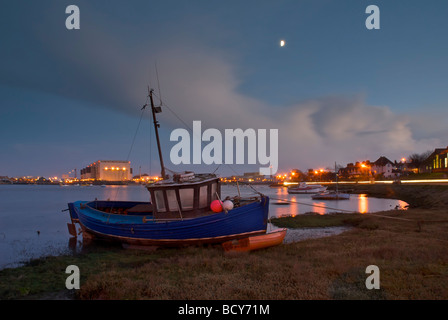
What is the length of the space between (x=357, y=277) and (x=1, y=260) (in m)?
18.8

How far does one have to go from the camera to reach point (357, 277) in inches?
314

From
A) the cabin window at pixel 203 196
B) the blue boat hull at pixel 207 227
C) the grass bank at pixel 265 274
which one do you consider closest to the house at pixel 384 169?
the grass bank at pixel 265 274

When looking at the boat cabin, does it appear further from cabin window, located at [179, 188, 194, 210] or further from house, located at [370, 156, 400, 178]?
house, located at [370, 156, 400, 178]

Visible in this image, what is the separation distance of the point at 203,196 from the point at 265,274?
22.6 feet

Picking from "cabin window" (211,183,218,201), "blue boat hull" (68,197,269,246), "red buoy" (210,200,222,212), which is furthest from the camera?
"cabin window" (211,183,218,201)

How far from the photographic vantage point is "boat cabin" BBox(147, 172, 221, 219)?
1451 centimetres

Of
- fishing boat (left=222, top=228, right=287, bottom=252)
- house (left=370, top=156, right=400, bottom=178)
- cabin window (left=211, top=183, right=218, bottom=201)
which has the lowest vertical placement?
fishing boat (left=222, top=228, right=287, bottom=252)

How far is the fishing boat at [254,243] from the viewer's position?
12625 millimetres

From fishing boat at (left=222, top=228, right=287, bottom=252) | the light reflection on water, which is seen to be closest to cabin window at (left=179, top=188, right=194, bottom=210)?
fishing boat at (left=222, top=228, right=287, bottom=252)

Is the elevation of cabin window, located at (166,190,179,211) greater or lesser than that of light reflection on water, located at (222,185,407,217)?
greater

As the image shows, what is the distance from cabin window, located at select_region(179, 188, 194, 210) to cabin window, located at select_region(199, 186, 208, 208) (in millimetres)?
434

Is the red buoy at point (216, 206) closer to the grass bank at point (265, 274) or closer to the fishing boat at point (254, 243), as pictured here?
the fishing boat at point (254, 243)

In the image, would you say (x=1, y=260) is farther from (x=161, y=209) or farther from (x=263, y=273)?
(x=263, y=273)
